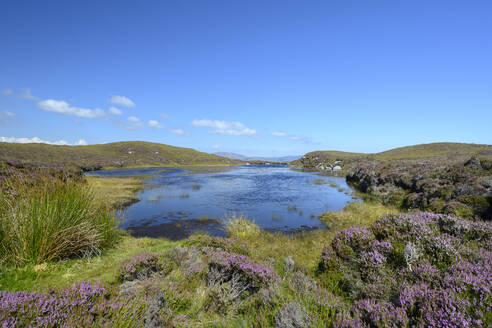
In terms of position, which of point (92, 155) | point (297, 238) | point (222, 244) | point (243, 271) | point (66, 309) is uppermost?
point (92, 155)

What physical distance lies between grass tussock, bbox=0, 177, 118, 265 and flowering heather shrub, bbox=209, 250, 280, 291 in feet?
16.4

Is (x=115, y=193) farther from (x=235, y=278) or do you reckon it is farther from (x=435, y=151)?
(x=435, y=151)

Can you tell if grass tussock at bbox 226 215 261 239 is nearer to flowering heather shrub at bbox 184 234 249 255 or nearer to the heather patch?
flowering heather shrub at bbox 184 234 249 255

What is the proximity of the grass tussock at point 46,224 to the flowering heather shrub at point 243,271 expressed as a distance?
5007mm

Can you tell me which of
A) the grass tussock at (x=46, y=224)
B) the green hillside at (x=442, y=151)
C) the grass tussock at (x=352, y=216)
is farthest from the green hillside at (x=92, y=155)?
the green hillside at (x=442, y=151)

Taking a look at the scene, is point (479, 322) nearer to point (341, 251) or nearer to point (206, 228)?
point (341, 251)

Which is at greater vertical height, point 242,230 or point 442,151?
point 442,151

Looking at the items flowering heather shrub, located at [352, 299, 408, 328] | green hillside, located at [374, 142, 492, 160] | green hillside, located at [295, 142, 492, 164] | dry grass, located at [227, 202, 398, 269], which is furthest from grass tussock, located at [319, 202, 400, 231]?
green hillside, located at [374, 142, 492, 160]

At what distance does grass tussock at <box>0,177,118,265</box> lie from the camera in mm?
6273

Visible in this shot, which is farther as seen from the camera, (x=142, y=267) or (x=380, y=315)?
(x=142, y=267)

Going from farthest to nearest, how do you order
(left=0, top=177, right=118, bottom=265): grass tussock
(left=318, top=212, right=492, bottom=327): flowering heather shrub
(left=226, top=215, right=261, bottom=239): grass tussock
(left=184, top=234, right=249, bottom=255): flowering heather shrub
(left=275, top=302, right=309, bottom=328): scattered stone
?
(left=226, top=215, right=261, bottom=239): grass tussock → (left=184, top=234, right=249, bottom=255): flowering heather shrub → (left=0, top=177, right=118, bottom=265): grass tussock → (left=275, top=302, right=309, bottom=328): scattered stone → (left=318, top=212, right=492, bottom=327): flowering heather shrub

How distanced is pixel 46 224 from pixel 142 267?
339 cm

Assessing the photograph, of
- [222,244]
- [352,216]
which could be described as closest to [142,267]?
[222,244]

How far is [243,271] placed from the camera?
17.5 feet
